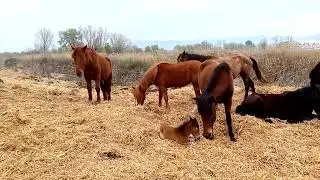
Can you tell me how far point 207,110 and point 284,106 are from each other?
2960 mm

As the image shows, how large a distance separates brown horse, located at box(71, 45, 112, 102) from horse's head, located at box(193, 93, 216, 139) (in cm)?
391

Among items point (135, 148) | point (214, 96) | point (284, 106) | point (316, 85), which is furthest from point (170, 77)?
point (135, 148)

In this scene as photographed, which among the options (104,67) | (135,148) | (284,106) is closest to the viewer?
(135,148)

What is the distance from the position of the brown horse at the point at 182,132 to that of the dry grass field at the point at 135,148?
15 cm

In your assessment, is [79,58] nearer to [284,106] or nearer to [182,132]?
[182,132]

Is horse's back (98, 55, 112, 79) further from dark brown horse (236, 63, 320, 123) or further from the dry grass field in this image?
dark brown horse (236, 63, 320, 123)

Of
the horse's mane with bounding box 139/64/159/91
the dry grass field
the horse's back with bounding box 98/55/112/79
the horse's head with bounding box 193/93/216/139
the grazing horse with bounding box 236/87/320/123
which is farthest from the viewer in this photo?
the horse's back with bounding box 98/55/112/79

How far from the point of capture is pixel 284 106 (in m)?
8.19

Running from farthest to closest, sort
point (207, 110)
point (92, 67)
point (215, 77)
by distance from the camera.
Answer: point (92, 67) < point (215, 77) < point (207, 110)

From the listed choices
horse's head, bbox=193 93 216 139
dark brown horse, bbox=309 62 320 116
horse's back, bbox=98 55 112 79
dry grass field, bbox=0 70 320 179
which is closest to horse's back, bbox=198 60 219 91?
dry grass field, bbox=0 70 320 179

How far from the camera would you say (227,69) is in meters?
6.58

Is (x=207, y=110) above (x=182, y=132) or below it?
above

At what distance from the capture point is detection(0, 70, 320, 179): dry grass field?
493cm

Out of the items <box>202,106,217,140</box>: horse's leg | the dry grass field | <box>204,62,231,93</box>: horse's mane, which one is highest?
<box>204,62,231,93</box>: horse's mane
